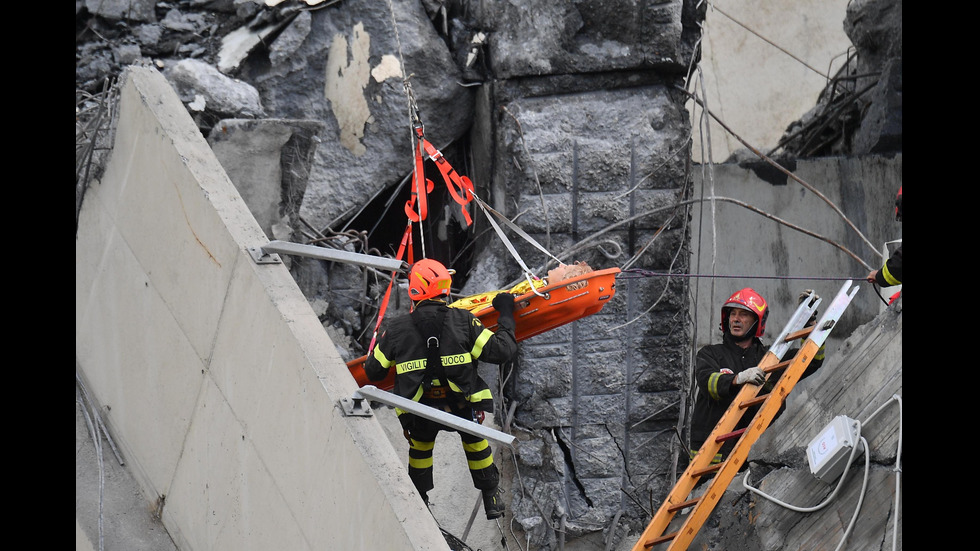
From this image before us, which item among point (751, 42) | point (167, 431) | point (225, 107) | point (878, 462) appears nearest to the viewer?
point (878, 462)

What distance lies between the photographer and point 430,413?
160 inches

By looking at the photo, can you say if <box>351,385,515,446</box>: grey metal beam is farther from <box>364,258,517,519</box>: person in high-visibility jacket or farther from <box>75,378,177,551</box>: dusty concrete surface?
<box>75,378,177,551</box>: dusty concrete surface

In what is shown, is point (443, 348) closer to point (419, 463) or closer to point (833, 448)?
point (419, 463)

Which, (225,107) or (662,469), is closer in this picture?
(225,107)

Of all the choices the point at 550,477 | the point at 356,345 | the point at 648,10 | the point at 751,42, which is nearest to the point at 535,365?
the point at 550,477

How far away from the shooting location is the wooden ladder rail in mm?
4496

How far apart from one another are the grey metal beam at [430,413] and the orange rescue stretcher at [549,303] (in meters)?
1.41

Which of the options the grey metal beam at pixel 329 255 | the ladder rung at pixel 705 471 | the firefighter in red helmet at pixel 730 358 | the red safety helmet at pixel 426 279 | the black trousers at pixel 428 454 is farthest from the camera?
the black trousers at pixel 428 454

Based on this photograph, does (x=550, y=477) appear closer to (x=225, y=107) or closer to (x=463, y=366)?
(x=463, y=366)

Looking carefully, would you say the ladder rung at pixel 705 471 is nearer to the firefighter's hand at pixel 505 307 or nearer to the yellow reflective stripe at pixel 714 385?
the yellow reflective stripe at pixel 714 385

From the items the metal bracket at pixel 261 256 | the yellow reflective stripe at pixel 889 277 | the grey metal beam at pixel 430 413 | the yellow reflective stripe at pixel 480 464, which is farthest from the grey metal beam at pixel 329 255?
the yellow reflective stripe at pixel 889 277

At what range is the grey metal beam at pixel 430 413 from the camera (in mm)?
3861

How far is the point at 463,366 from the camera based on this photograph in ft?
17.8

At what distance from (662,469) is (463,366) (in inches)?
105
